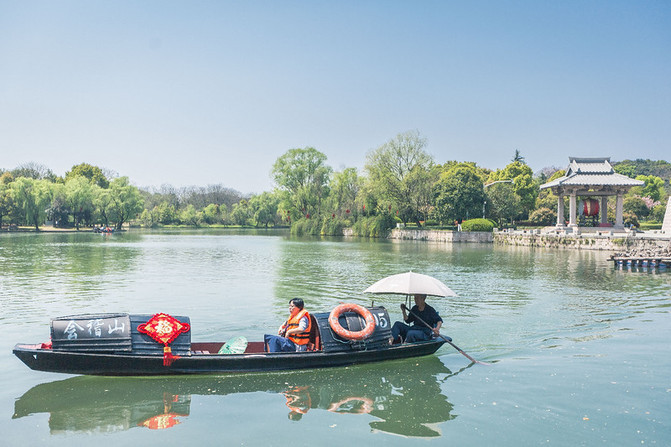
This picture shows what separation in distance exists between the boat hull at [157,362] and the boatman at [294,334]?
1.02 ft

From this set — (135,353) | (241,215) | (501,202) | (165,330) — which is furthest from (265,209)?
(135,353)

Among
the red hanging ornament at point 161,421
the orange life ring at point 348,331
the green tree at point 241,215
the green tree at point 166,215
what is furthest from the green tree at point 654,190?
the red hanging ornament at point 161,421

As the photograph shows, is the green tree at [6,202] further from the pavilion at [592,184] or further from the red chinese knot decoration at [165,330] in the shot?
the red chinese knot decoration at [165,330]

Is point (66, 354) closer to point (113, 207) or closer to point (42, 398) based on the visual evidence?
point (42, 398)

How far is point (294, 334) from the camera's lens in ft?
33.3

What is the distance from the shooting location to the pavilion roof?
49219 mm

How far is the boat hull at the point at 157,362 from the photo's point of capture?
29.4 ft

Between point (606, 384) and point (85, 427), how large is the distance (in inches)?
353

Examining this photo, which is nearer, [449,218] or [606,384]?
[606,384]

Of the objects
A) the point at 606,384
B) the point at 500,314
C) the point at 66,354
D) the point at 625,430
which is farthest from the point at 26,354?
the point at 500,314

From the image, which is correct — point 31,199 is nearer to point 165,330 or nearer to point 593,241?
point 593,241

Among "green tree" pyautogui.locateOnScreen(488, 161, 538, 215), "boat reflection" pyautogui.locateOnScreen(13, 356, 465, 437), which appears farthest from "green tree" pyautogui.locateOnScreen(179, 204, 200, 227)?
"boat reflection" pyautogui.locateOnScreen(13, 356, 465, 437)

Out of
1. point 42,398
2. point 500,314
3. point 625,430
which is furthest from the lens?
point 500,314

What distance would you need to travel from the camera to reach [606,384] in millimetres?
9930
